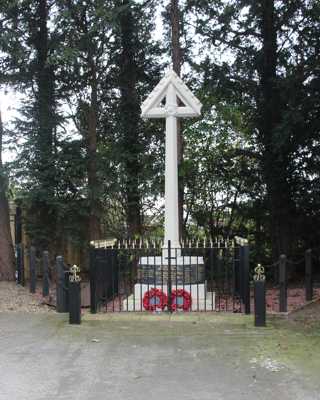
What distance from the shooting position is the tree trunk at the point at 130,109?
1661cm

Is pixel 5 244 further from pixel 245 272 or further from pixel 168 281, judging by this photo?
pixel 245 272

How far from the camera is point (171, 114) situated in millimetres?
10945

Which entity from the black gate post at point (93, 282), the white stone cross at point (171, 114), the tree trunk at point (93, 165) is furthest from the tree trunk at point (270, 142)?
the black gate post at point (93, 282)

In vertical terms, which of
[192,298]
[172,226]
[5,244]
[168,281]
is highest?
[172,226]

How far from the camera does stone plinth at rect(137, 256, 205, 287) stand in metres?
10.1

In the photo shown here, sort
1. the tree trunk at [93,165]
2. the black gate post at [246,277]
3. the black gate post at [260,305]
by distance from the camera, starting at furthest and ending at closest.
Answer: the tree trunk at [93,165] < the black gate post at [246,277] < the black gate post at [260,305]

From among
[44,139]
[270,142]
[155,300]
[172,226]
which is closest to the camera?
[155,300]

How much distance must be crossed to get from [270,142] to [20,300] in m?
8.47

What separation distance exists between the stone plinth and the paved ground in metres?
1.55

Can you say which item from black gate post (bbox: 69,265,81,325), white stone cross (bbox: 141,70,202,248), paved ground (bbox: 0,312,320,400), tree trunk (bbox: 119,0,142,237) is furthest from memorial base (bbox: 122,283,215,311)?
tree trunk (bbox: 119,0,142,237)

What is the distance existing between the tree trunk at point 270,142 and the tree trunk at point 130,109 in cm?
386

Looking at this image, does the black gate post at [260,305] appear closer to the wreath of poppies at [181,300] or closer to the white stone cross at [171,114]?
the wreath of poppies at [181,300]

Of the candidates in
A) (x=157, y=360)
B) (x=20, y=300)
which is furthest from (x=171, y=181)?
(x=157, y=360)

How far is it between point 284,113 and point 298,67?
1.98m
